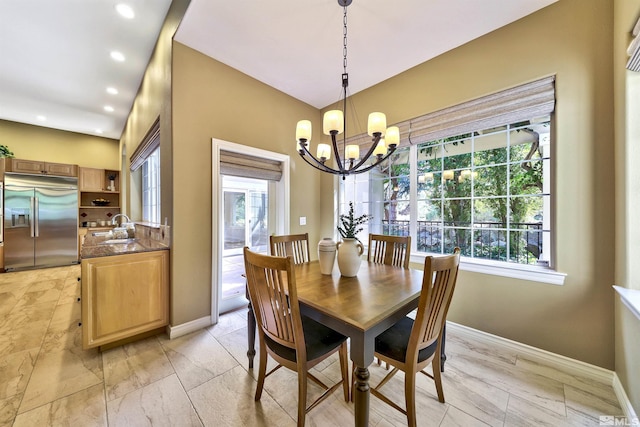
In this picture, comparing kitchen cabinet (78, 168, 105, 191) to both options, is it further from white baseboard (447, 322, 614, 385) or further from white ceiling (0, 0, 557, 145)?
white baseboard (447, 322, 614, 385)

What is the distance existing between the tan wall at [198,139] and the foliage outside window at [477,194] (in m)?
1.97

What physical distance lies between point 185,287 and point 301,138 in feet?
6.36

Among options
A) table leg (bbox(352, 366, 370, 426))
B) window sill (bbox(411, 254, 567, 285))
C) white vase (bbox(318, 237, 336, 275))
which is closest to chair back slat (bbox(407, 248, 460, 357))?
table leg (bbox(352, 366, 370, 426))

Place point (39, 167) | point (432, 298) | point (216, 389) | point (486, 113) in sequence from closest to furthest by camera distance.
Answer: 1. point (432, 298)
2. point (216, 389)
3. point (486, 113)
4. point (39, 167)

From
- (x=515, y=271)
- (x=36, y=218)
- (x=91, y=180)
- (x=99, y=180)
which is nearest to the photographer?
(x=515, y=271)

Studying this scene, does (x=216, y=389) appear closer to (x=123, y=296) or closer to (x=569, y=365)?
(x=123, y=296)

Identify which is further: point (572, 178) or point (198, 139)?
point (198, 139)

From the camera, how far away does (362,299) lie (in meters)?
1.34

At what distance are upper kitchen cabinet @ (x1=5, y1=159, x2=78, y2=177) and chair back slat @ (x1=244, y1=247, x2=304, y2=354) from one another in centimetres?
654

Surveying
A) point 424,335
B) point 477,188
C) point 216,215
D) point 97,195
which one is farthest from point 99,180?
point 477,188

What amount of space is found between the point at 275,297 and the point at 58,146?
7566mm

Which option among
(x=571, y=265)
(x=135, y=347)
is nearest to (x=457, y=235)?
(x=571, y=265)

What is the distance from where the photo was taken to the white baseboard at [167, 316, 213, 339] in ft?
7.48

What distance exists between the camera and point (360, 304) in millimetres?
1268
